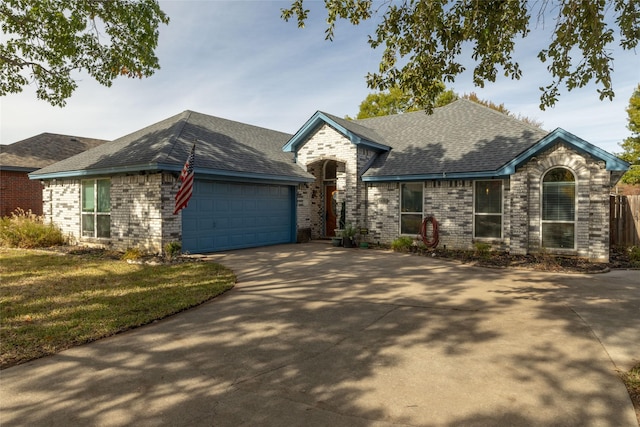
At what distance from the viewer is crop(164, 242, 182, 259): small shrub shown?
11.9 metres

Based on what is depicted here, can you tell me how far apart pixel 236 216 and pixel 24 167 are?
15.2 m

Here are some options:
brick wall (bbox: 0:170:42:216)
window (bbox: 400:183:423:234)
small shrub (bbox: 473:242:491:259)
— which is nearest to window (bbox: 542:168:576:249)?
small shrub (bbox: 473:242:491:259)

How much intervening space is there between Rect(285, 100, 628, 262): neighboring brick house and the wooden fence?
87 centimetres

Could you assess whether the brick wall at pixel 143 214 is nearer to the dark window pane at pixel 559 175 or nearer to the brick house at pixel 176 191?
the brick house at pixel 176 191

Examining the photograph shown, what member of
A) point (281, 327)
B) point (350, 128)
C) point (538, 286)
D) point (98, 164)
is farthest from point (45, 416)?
point (350, 128)

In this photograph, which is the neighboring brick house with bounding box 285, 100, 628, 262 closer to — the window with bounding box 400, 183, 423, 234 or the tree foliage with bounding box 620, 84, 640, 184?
the window with bounding box 400, 183, 423, 234

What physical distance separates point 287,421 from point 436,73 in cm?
745

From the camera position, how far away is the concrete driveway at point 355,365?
3426 mm

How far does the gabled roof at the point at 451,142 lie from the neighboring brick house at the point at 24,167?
15.7 meters

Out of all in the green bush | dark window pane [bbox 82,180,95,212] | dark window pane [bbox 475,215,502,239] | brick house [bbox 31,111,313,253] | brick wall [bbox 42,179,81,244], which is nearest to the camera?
brick house [bbox 31,111,313,253]

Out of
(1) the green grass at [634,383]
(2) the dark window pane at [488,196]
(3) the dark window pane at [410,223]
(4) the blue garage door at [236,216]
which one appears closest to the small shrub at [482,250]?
(2) the dark window pane at [488,196]

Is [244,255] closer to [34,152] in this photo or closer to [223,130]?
[223,130]

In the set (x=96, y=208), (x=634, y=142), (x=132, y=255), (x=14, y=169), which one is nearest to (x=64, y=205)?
(x=96, y=208)

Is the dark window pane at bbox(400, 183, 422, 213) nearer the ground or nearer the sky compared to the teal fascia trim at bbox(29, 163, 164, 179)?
nearer the ground
